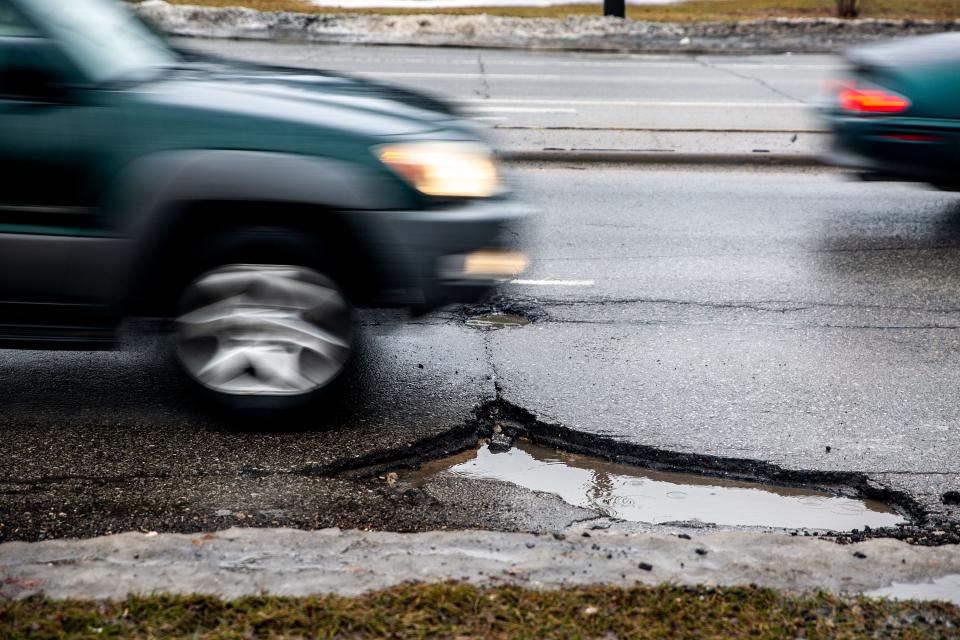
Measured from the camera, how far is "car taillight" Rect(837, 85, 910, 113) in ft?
24.4

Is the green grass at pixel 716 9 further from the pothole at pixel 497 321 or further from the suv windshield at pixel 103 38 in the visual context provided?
the suv windshield at pixel 103 38

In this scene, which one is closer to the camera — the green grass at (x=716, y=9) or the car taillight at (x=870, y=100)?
the car taillight at (x=870, y=100)

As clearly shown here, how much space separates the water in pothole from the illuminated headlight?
3.50 ft

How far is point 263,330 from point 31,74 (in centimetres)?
129

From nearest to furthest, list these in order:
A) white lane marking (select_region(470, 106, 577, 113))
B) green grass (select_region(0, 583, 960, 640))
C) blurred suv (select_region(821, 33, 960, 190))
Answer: green grass (select_region(0, 583, 960, 640))
blurred suv (select_region(821, 33, 960, 190))
white lane marking (select_region(470, 106, 577, 113))

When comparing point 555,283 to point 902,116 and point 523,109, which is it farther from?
point 523,109

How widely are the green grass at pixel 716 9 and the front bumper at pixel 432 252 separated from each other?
16.0 m

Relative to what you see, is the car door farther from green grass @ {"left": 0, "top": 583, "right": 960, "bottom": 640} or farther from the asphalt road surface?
green grass @ {"left": 0, "top": 583, "right": 960, "bottom": 640}

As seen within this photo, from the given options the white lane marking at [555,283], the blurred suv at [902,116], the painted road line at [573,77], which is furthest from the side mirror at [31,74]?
the painted road line at [573,77]

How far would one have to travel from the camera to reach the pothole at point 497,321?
588cm

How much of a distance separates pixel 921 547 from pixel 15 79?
11.9ft

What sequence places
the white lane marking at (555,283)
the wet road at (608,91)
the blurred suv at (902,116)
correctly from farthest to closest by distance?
1. the wet road at (608,91)
2. the blurred suv at (902,116)
3. the white lane marking at (555,283)

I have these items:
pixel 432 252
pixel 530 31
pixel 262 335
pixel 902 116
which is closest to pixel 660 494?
pixel 432 252

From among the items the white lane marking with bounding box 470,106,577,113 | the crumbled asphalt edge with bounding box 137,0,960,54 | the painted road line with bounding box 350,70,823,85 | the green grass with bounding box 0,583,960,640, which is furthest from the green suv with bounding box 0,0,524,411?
the crumbled asphalt edge with bounding box 137,0,960,54
